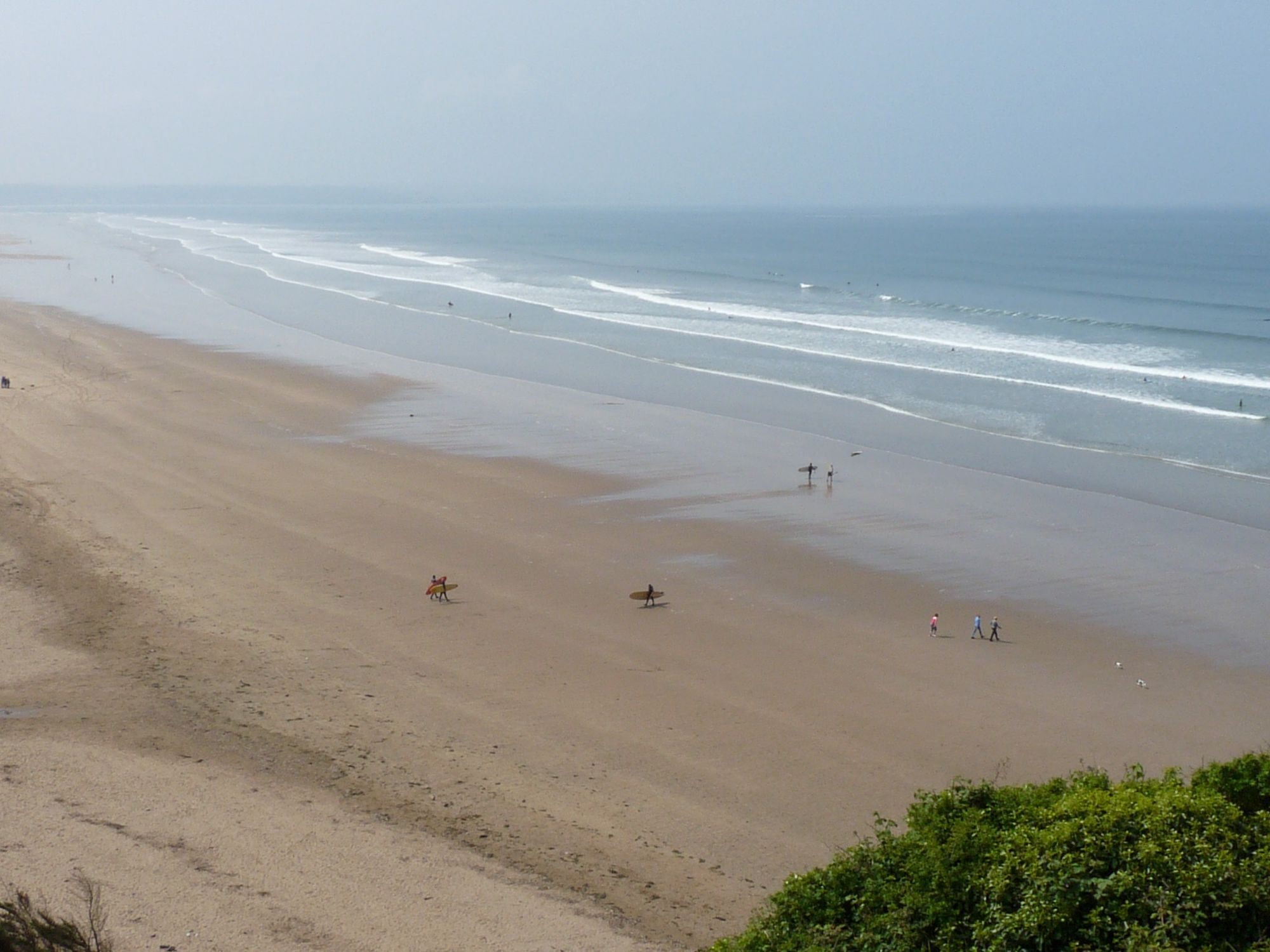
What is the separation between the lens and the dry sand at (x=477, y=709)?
511 inches

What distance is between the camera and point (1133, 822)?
9281 mm

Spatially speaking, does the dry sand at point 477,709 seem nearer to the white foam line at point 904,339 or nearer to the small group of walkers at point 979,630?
the small group of walkers at point 979,630

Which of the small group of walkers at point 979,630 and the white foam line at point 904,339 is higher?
the white foam line at point 904,339

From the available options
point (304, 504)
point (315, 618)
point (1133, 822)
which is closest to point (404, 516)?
point (304, 504)

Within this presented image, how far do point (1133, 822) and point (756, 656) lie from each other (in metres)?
10.6

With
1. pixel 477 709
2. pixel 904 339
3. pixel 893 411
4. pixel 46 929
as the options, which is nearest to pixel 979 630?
pixel 477 709

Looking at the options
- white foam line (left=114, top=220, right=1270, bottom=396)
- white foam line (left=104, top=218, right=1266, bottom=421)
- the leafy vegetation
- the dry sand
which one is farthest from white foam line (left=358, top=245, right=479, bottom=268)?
the leafy vegetation

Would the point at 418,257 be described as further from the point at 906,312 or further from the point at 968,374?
the point at 968,374

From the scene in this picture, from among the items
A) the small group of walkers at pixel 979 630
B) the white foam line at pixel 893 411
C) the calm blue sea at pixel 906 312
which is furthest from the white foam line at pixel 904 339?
the small group of walkers at pixel 979 630

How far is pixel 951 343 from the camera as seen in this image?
55.6 metres

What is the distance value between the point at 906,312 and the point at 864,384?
81.0 ft

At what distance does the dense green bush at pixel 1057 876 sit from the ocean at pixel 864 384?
11.7m

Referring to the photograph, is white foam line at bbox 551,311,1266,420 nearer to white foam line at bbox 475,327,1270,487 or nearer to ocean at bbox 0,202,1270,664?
ocean at bbox 0,202,1270,664

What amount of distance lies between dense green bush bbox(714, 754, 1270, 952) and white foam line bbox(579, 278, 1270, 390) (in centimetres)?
3945
